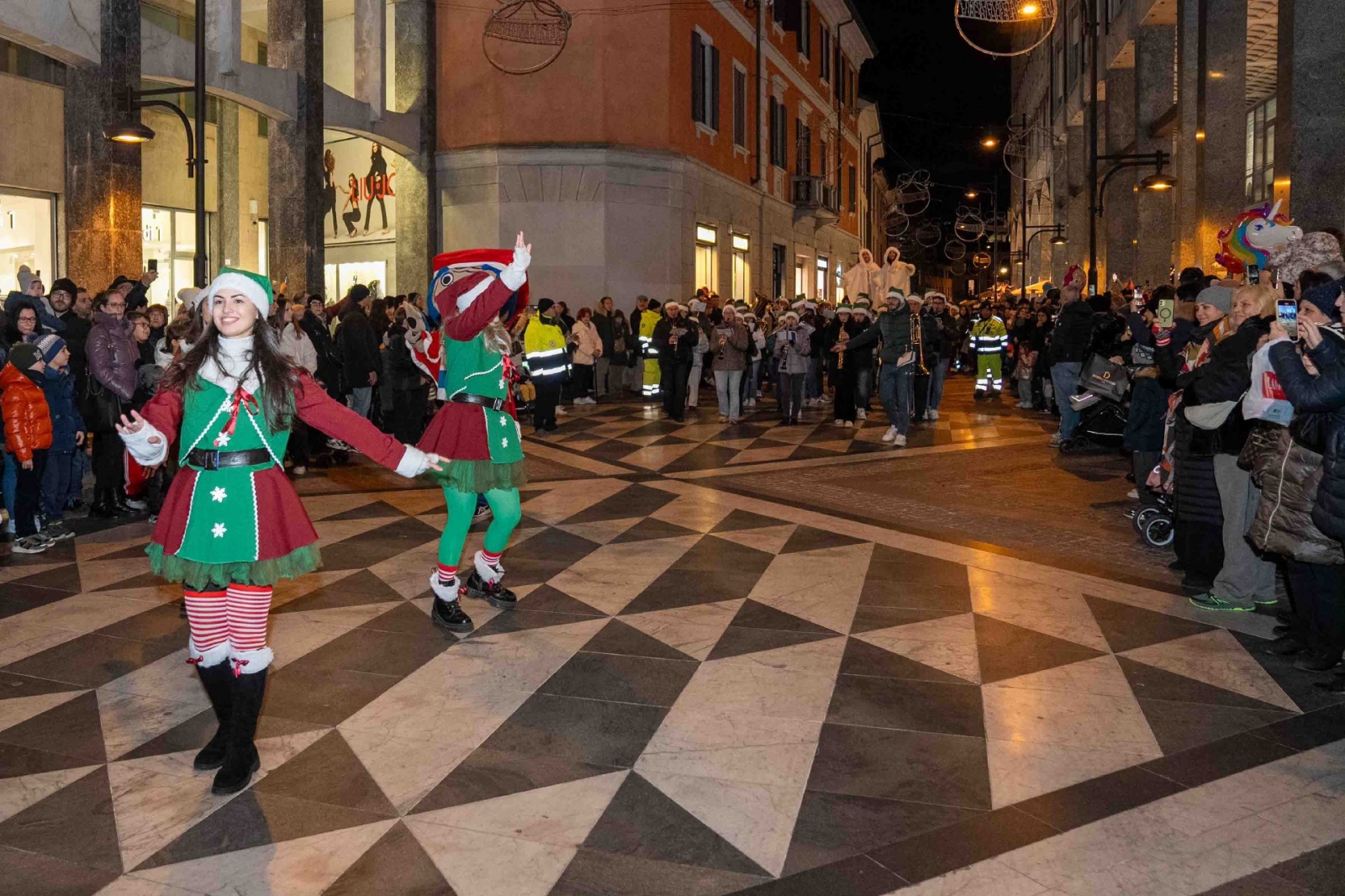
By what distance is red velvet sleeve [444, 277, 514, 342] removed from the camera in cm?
586

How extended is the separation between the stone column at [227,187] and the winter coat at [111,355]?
41.1ft

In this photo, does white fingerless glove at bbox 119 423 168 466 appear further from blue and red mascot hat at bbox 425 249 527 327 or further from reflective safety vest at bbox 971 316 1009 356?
reflective safety vest at bbox 971 316 1009 356

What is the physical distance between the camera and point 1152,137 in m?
23.3

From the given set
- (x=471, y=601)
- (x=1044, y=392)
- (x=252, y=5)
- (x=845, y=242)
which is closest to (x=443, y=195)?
(x=252, y=5)

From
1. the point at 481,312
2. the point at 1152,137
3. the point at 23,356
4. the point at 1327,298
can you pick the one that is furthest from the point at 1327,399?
the point at 1152,137

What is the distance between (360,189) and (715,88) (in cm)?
849

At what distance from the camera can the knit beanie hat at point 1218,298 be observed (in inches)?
280

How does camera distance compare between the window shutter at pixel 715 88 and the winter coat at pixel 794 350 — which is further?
the window shutter at pixel 715 88

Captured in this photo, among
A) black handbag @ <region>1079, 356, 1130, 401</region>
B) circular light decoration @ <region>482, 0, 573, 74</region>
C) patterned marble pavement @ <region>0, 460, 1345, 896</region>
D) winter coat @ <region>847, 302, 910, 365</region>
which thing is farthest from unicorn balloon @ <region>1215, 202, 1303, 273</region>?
circular light decoration @ <region>482, 0, 573, 74</region>

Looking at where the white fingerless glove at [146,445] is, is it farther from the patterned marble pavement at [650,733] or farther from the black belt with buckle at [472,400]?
the black belt with buckle at [472,400]

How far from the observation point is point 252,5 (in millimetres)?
22219

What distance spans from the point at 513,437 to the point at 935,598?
8.37 feet

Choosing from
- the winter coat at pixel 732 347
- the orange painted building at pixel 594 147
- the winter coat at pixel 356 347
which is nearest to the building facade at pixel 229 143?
the orange painted building at pixel 594 147

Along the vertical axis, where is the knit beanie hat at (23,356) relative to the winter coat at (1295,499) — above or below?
above
